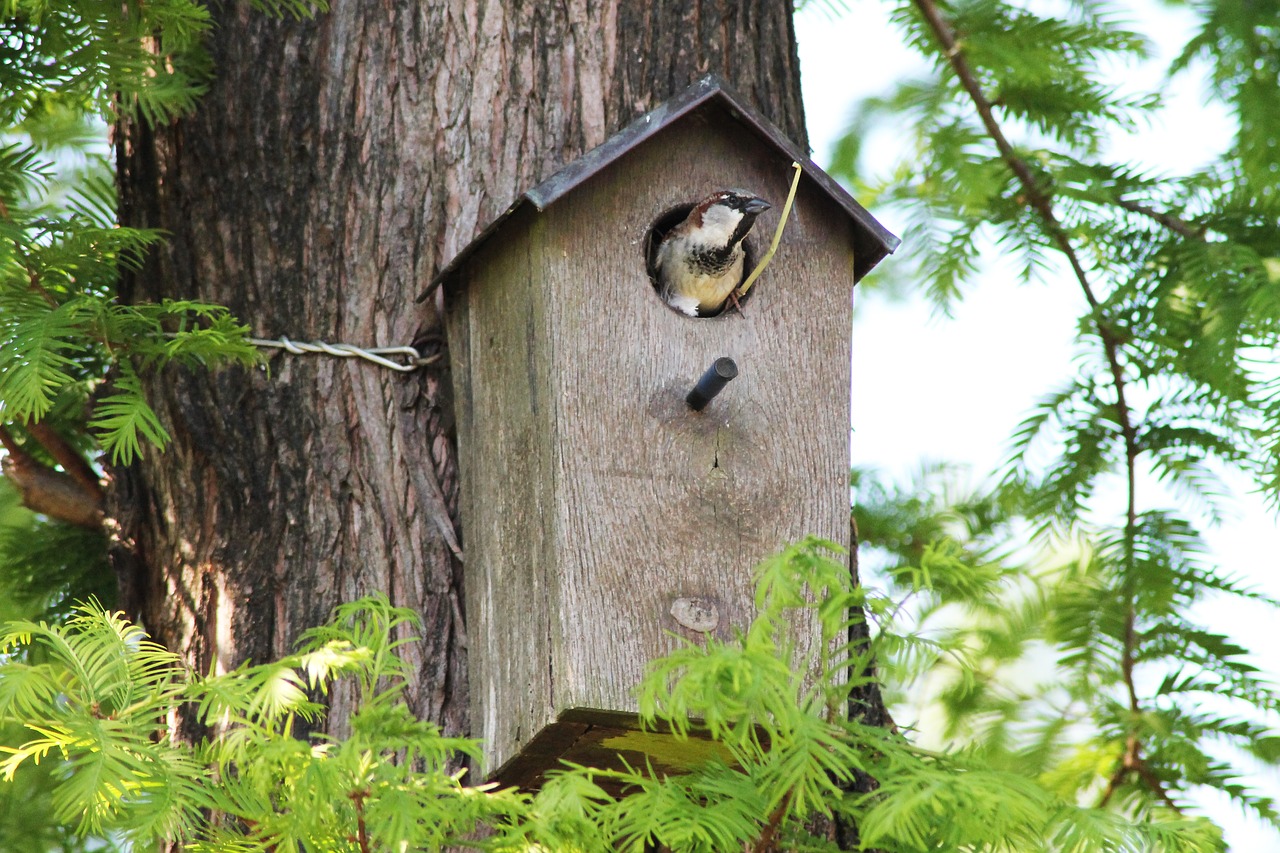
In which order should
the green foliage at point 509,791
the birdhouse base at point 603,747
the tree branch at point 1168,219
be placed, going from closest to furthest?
the green foliage at point 509,791
the birdhouse base at point 603,747
the tree branch at point 1168,219

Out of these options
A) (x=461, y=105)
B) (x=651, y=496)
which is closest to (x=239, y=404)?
(x=461, y=105)

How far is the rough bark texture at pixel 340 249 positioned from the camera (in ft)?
9.04

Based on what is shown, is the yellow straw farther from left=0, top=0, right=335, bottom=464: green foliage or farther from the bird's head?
left=0, top=0, right=335, bottom=464: green foliage

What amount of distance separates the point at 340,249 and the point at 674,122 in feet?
2.30

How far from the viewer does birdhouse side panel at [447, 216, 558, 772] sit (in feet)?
7.88

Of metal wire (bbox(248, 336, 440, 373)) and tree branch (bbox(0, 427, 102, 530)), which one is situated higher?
metal wire (bbox(248, 336, 440, 373))

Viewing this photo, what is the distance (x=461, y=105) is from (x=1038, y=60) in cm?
137

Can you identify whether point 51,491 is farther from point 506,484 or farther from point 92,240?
point 506,484

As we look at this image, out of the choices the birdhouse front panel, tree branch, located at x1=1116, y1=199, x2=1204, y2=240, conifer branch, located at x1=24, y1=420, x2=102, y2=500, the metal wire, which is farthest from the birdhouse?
tree branch, located at x1=1116, y1=199, x2=1204, y2=240

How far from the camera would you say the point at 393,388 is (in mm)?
2824

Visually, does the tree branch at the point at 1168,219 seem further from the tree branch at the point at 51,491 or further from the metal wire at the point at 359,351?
the tree branch at the point at 51,491

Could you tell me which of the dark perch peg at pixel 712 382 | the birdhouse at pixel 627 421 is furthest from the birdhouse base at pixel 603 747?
the dark perch peg at pixel 712 382

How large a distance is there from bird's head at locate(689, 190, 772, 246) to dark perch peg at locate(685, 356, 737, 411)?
0.27 meters

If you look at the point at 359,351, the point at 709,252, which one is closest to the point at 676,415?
the point at 709,252
